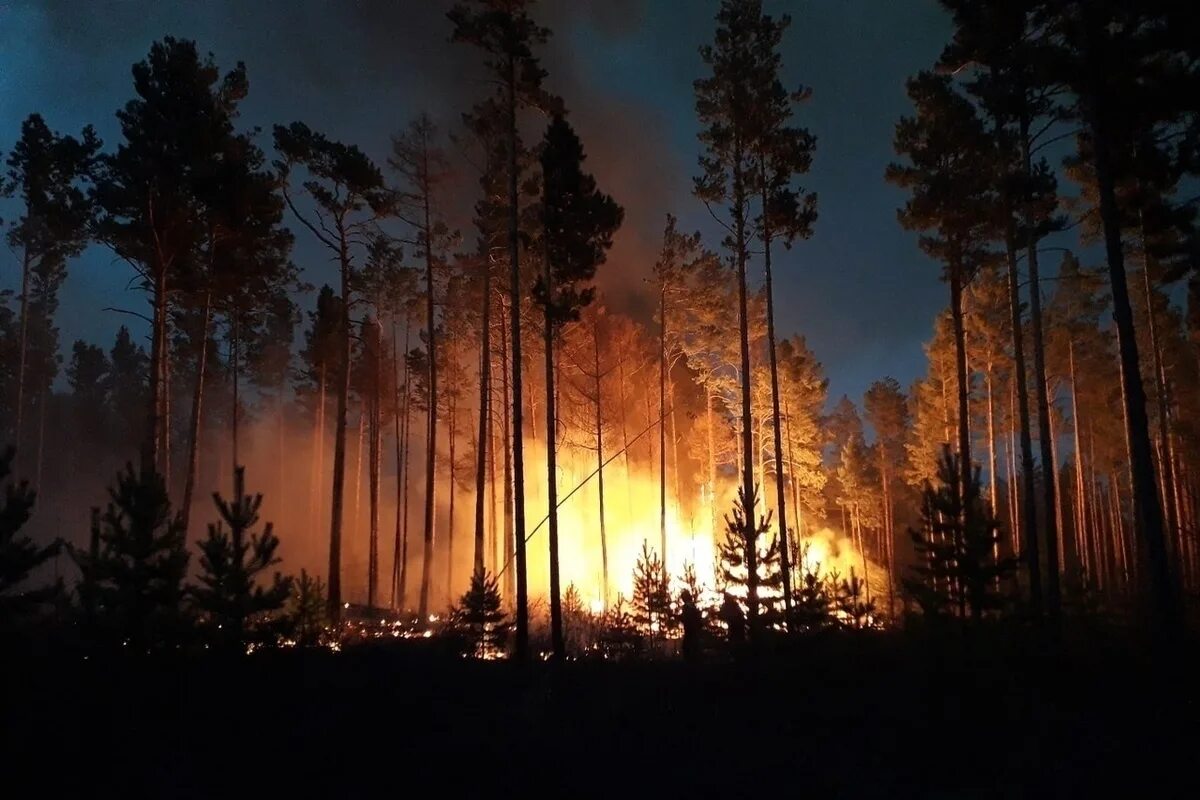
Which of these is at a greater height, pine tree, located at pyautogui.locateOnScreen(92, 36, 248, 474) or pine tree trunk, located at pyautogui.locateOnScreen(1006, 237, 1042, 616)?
pine tree, located at pyautogui.locateOnScreen(92, 36, 248, 474)

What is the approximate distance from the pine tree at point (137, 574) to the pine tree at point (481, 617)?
674cm

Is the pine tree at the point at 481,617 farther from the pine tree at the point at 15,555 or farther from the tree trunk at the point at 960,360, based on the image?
the tree trunk at the point at 960,360

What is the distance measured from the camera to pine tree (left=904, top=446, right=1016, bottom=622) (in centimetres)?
1357

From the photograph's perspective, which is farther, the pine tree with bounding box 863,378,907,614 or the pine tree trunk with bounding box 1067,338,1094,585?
the pine tree with bounding box 863,378,907,614

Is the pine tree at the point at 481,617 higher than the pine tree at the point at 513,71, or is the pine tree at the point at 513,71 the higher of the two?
the pine tree at the point at 513,71

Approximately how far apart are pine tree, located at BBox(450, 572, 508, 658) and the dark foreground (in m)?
3.88

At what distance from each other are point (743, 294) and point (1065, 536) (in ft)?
95.3

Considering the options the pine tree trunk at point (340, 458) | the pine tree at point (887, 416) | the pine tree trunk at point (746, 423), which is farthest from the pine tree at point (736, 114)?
the pine tree at point (887, 416)

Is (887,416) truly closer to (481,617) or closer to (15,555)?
(481,617)

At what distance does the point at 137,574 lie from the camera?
1191 centimetres

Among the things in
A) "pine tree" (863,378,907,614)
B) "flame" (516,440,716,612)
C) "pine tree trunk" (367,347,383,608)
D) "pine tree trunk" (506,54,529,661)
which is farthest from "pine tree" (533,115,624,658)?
"pine tree" (863,378,907,614)

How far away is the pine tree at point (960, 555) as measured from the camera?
13.6 meters

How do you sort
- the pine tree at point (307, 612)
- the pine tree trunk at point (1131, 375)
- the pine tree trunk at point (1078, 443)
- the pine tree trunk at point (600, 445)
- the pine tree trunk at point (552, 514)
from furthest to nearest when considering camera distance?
the pine tree trunk at point (1078, 443), the pine tree trunk at point (600, 445), the pine tree trunk at point (552, 514), the pine tree at point (307, 612), the pine tree trunk at point (1131, 375)

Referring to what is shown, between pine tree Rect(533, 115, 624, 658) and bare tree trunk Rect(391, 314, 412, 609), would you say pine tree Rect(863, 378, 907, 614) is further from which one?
pine tree Rect(533, 115, 624, 658)
